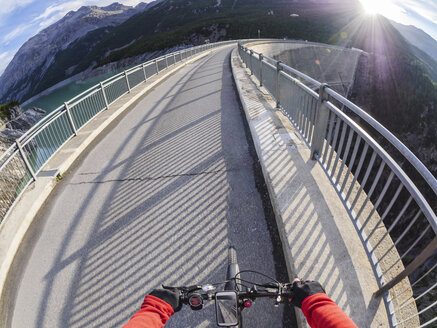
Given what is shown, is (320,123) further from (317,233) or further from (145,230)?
(145,230)

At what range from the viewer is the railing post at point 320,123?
12.3 ft

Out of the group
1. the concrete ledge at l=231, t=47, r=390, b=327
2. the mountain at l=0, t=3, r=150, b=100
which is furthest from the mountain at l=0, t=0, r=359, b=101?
the concrete ledge at l=231, t=47, r=390, b=327

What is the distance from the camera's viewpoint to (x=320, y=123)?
3.90m

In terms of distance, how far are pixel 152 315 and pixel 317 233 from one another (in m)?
2.17

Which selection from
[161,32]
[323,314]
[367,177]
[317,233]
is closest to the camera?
[323,314]

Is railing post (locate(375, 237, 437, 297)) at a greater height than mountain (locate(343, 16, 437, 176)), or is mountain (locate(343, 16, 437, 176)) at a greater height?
railing post (locate(375, 237, 437, 297))

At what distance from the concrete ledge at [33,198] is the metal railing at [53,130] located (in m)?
0.14

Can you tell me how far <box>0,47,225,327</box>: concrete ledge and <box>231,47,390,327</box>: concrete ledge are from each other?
3513mm

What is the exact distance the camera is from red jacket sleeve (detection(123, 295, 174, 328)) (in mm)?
1473

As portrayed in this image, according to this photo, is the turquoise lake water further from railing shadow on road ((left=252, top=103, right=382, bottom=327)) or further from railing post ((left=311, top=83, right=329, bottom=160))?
railing shadow on road ((left=252, top=103, right=382, bottom=327))

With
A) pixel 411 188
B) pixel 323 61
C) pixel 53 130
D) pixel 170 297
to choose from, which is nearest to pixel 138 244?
pixel 170 297

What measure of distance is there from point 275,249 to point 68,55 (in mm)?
164410

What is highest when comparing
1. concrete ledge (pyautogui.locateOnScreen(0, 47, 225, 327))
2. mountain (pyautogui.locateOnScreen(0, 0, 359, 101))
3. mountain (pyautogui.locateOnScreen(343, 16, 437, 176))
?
mountain (pyautogui.locateOnScreen(0, 0, 359, 101))

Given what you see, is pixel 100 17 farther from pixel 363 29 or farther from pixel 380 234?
pixel 380 234
